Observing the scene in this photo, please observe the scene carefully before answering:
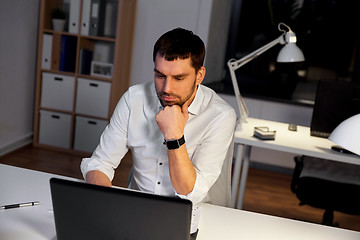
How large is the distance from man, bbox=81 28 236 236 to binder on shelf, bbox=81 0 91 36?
2248mm

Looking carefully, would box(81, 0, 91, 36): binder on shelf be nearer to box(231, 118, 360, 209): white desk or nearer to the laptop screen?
box(231, 118, 360, 209): white desk

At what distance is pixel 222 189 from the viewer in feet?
5.48

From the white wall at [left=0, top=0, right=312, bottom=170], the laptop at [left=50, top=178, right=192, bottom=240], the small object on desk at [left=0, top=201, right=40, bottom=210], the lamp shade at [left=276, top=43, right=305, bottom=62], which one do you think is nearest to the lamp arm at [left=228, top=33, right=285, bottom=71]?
the lamp shade at [left=276, top=43, right=305, bottom=62]

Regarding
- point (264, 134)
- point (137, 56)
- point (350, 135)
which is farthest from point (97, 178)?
point (137, 56)

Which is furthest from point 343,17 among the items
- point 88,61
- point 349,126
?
point 349,126

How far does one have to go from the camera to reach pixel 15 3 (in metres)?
3.55

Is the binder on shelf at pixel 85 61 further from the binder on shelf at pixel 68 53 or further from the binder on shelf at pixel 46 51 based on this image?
the binder on shelf at pixel 46 51

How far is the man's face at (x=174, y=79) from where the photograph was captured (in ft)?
4.57

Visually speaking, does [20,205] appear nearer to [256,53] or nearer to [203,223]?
[203,223]

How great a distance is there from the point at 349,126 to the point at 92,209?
2.29 feet

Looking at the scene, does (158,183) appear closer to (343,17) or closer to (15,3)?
(15,3)

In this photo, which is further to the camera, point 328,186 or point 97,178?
point 328,186

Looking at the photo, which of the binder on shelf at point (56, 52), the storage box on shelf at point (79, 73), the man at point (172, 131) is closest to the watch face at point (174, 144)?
the man at point (172, 131)

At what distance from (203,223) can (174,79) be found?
48 cm
